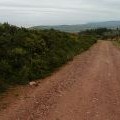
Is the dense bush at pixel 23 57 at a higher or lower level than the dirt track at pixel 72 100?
higher

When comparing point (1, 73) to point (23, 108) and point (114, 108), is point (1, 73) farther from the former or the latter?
point (114, 108)

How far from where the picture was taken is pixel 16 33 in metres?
17.0

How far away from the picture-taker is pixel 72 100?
1098 centimetres

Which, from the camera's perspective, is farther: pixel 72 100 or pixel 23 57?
pixel 23 57

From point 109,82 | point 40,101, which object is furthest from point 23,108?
point 109,82

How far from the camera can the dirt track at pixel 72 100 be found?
920cm

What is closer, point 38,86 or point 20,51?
point 38,86

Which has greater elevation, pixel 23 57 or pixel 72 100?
pixel 23 57

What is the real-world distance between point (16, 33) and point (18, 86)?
4178 mm

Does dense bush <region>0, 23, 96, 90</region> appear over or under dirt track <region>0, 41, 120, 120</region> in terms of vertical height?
over

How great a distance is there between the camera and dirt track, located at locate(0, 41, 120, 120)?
9203 mm

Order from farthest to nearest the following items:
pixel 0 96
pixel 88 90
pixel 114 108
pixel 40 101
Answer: pixel 88 90 → pixel 0 96 → pixel 40 101 → pixel 114 108

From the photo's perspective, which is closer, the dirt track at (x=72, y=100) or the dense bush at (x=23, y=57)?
the dirt track at (x=72, y=100)

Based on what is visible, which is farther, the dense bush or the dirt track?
the dense bush
